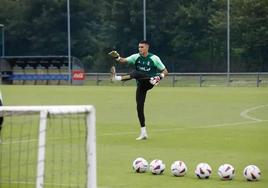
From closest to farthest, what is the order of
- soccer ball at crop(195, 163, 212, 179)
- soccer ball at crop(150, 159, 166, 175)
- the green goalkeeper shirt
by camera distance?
soccer ball at crop(195, 163, 212, 179)
soccer ball at crop(150, 159, 166, 175)
the green goalkeeper shirt

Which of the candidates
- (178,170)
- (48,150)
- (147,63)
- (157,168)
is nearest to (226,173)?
(178,170)

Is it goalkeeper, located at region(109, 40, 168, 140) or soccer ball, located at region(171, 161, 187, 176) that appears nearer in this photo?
soccer ball, located at region(171, 161, 187, 176)

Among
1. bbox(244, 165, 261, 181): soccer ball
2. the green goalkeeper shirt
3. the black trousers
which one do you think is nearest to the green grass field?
bbox(244, 165, 261, 181): soccer ball

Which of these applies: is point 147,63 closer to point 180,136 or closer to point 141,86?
point 141,86

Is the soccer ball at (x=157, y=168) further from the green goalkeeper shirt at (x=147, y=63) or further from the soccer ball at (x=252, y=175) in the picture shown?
the green goalkeeper shirt at (x=147, y=63)

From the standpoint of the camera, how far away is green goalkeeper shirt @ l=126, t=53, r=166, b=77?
728 inches

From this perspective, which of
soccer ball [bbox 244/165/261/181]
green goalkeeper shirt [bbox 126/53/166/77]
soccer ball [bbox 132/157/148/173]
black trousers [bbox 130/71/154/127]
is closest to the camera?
soccer ball [bbox 244/165/261/181]

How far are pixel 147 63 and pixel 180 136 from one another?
6.49ft

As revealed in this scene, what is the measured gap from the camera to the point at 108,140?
18062 millimetres

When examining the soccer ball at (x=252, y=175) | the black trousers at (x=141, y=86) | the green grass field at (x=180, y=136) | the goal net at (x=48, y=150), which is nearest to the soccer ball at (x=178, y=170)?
the green grass field at (x=180, y=136)

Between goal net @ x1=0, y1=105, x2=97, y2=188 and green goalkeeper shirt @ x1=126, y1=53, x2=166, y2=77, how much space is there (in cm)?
214

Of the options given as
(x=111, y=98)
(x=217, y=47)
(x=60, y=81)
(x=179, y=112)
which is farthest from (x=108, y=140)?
(x=217, y=47)

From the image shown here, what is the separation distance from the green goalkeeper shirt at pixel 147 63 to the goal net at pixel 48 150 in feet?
7.03

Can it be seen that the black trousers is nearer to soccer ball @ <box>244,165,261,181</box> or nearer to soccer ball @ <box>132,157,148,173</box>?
soccer ball @ <box>132,157,148,173</box>
